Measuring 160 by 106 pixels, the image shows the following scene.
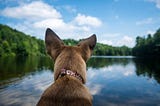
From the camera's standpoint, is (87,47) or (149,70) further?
(149,70)

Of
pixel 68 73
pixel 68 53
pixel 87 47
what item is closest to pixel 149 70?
pixel 87 47

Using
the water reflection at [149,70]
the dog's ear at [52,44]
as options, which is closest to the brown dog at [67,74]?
the dog's ear at [52,44]

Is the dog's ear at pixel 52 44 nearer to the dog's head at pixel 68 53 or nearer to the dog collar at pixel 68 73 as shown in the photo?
the dog's head at pixel 68 53

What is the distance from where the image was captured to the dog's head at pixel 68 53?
2.97m

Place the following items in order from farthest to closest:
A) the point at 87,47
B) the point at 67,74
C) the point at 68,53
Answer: the point at 87,47, the point at 68,53, the point at 67,74

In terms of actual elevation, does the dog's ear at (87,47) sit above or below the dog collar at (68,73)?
above

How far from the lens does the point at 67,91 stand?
2.60m

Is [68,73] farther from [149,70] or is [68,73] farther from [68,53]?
[149,70]

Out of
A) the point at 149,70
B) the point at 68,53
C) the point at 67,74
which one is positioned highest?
the point at 68,53

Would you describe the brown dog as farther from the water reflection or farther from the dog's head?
the water reflection

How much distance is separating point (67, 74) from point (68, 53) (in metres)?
0.40

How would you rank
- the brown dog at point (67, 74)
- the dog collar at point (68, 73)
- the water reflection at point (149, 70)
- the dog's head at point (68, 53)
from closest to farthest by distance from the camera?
1. the brown dog at point (67, 74)
2. the dog collar at point (68, 73)
3. the dog's head at point (68, 53)
4. the water reflection at point (149, 70)

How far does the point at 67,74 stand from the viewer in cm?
281

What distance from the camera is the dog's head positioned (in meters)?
2.97
